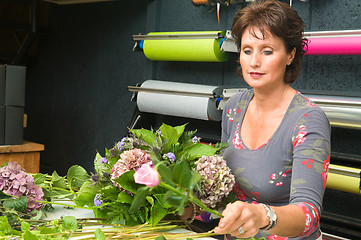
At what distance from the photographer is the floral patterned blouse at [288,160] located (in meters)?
1.25

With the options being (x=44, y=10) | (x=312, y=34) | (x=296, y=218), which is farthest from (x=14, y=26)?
(x=296, y=218)

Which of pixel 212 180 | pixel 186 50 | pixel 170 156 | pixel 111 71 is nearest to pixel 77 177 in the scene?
pixel 170 156

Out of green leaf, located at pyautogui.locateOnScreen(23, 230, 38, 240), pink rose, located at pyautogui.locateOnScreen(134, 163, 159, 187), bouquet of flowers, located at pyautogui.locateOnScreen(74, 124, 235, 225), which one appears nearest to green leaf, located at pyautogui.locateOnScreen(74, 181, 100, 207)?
bouquet of flowers, located at pyautogui.locateOnScreen(74, 124, 235, 225)

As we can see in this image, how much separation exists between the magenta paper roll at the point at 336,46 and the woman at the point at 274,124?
2.40ft

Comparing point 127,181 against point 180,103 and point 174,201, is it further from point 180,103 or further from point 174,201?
point 180,103

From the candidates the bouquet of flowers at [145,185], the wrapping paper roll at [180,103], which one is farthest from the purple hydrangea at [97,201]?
the wrapping paper roll at [180,103]

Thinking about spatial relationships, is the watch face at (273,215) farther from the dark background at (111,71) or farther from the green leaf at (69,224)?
the dark background at (111,71)

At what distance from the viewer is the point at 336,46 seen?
90.0 inches

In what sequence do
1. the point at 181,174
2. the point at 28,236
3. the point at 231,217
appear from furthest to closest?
the point at 28,236 < the point at 231,217 < the point at 181,174

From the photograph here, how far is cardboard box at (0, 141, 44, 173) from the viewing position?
3.16m

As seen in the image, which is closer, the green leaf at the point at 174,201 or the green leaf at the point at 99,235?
the green leaf at the point at 174,201

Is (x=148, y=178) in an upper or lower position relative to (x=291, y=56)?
lower

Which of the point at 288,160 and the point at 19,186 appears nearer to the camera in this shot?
the point at 19,186

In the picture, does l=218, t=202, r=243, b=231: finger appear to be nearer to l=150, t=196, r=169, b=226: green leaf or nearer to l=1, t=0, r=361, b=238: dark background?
l=150, t=196, r=169, b=226: green leaf
